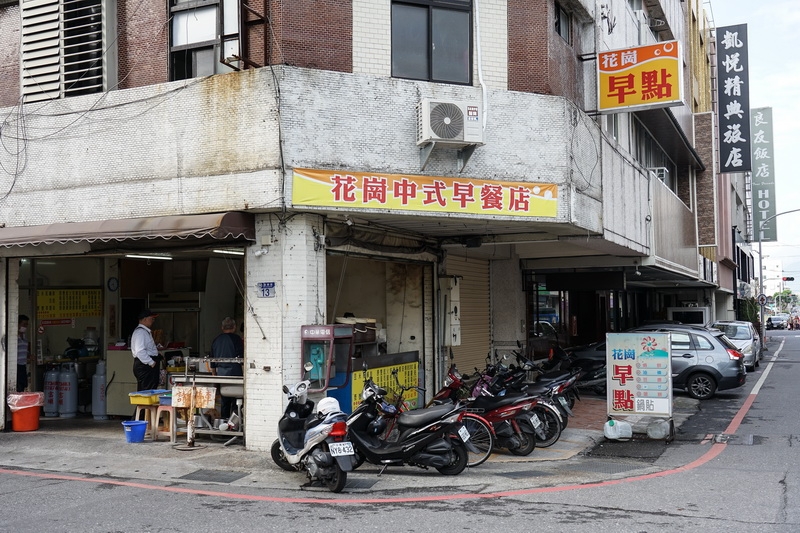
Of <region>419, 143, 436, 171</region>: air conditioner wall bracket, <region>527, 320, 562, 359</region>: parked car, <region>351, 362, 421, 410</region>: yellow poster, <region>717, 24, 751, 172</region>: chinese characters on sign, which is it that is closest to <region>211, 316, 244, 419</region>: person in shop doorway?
<region>351, 362, 421, 410</region>: yellow poster

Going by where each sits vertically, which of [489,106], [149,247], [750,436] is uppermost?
[489,106]

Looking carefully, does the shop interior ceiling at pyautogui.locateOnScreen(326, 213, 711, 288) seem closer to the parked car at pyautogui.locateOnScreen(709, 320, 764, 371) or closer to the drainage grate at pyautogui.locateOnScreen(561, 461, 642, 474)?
the drainage grate at pyautogui.locateOnScreen(561, 461, 642, 474)

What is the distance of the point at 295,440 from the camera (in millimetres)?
9305

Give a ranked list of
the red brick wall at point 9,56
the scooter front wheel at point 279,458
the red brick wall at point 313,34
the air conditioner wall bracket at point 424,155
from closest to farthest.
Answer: the scooter front wheel at point 279,458 < the red brick wall at point 313,34 < the air conditioner wall bracket at point 424,155 < the red brick wall at point 9,56

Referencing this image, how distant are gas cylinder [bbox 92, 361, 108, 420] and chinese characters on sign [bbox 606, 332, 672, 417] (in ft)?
29.0

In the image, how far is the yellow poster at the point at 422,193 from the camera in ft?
34.3

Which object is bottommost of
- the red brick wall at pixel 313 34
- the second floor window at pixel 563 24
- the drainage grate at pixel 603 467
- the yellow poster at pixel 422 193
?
the drainage grate at pixel 603 467

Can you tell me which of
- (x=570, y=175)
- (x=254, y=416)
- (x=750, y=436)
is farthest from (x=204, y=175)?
(x=750, y=436)

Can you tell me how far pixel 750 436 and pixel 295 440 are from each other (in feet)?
25.5

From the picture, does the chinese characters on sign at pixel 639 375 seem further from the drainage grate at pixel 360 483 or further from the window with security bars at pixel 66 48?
the window with security bars at pixel 66 48

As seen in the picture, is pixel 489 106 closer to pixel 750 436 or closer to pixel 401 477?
pixel 401 477

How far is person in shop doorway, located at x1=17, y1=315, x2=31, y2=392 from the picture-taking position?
13023 millimetres

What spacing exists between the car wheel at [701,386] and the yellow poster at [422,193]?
28.0 feet

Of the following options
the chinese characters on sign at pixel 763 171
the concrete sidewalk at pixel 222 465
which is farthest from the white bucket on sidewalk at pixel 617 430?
the chinese characters on sign at pixel 763 171
